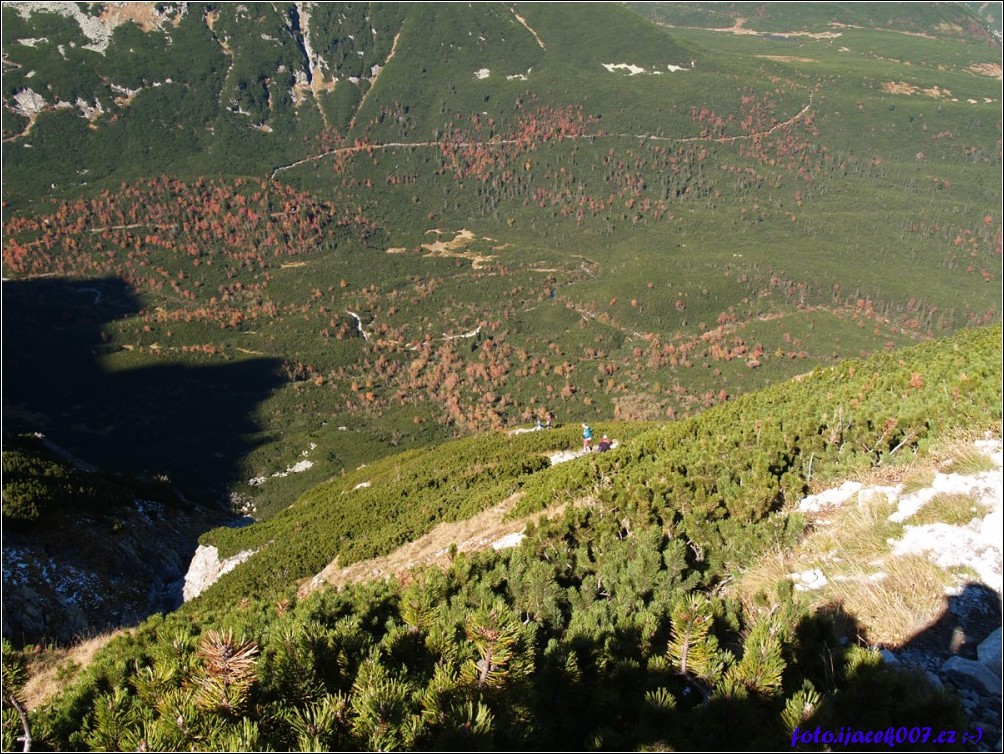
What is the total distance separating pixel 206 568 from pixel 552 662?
1328 inches

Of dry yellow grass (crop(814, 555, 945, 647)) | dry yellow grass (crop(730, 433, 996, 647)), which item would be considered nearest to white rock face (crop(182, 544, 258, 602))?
dry yellow grass (crop(730, 433, 996, 647))

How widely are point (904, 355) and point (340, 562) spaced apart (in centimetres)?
2207

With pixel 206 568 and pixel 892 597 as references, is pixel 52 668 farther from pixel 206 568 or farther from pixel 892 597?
pixel 206 568

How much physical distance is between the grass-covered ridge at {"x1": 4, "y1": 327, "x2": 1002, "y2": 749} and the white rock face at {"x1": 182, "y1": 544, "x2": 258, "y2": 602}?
2179 centimetres

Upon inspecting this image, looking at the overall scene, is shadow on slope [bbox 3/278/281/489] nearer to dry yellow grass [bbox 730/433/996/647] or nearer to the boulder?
dry yellow grass [bbox 730/433/996/647]

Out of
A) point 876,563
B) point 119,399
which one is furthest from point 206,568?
point 119,399

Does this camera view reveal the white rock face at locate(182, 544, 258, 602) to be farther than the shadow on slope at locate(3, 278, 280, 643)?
Yes

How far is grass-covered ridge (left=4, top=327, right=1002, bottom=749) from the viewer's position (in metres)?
3.82

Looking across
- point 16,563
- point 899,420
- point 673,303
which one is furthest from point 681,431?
point 673,303

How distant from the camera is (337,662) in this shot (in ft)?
16.0

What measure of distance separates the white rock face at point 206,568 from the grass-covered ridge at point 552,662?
21788 mm

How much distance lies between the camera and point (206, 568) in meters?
32.9

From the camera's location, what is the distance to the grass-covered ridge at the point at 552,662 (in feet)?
12.5

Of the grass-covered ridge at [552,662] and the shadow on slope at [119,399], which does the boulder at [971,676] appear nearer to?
the grass-covered ridge at [552,662]
